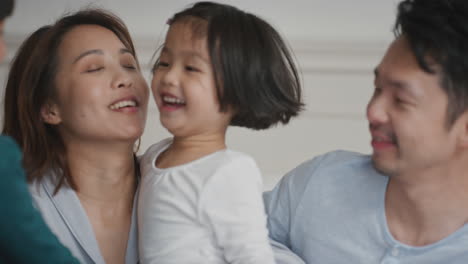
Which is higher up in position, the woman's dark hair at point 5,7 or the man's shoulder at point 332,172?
the woman's dark hair at point 5,7

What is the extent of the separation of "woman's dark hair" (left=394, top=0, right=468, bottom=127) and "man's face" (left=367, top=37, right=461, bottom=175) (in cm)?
2

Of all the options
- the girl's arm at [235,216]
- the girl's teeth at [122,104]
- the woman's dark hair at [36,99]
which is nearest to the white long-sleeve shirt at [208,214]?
the girl's arm at [235,216]

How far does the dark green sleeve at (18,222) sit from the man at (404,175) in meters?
0.76

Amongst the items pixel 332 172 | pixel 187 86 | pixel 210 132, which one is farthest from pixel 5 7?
pixel 332 172

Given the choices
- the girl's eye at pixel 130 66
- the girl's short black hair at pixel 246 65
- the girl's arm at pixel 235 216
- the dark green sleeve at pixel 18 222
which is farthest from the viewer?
the girl's eye at pixel 130 66

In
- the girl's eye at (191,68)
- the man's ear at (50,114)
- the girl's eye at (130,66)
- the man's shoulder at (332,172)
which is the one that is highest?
the girl's eye at (191,68)

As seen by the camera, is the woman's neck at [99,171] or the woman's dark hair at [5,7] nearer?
the woman's dark hair at [5,7]

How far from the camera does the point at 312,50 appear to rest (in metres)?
2.66

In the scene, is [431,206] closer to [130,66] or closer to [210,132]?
[210,132]

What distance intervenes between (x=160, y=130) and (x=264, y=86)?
1411 millimetres

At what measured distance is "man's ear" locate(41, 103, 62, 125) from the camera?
1661 millimetres

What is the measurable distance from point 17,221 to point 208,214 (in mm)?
487

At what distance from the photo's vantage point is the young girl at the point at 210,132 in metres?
1.35

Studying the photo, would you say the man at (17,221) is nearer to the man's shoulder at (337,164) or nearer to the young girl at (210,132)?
the young girl at (210,132)
